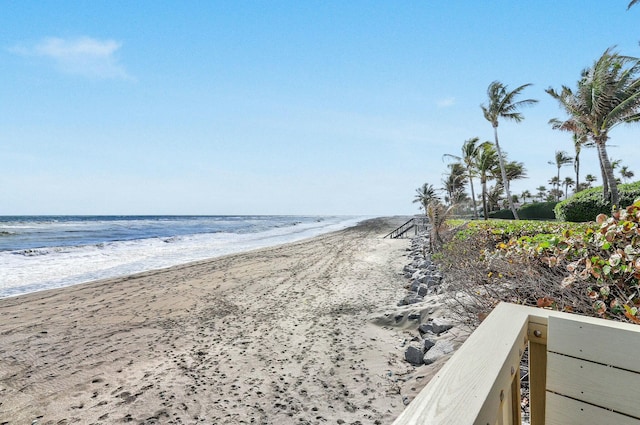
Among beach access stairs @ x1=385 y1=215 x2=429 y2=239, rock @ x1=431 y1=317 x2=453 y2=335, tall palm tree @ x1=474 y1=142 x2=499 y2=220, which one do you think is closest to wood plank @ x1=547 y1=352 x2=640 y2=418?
rock @ x1=431 y1=317 x2=453 y2=335

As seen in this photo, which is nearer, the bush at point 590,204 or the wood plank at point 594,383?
the wood plank at point 594,383

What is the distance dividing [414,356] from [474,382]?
398cm

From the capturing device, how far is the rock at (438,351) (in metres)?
4.17

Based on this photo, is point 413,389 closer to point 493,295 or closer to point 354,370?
point 354,370

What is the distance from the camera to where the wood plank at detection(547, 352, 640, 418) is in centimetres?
114

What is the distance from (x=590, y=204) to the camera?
18.4 metres

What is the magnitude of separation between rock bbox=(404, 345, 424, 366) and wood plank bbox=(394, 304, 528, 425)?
3.54m

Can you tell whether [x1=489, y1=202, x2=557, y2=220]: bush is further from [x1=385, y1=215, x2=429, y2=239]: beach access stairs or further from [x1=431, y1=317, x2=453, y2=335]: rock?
[x1=431, y1=317, x2=453, y2=335]: rock

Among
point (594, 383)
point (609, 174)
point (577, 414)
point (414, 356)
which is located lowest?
point (414, 356)

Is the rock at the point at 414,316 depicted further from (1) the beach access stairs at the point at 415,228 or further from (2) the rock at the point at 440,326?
(1) the beach access stairs at the point at 415,228

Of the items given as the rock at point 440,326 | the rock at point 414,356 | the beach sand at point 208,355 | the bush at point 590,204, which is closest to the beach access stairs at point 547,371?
the beach sand at point 208,355

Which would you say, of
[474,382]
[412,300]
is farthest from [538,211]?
[474,382]

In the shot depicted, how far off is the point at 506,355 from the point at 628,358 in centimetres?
47

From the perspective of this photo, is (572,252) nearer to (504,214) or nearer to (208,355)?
(208,355)
